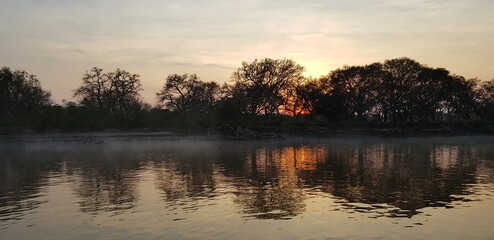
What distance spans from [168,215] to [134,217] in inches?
50.5

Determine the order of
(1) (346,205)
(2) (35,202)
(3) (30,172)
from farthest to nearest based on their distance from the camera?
(3) (30,172) < (2) (35,202) < (1) (346,205)

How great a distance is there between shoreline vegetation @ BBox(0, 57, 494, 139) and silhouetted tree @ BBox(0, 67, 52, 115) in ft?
0.72

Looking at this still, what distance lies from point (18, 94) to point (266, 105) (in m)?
63.0

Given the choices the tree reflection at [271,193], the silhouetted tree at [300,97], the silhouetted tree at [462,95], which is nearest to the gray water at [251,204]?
the tree reflection at [271,193]

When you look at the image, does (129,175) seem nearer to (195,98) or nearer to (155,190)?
(155,190)

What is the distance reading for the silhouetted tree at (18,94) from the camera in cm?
9112

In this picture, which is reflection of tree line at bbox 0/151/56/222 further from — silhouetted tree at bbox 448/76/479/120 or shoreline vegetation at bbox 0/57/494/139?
silhouetted tree at bbox 448/76/479/120

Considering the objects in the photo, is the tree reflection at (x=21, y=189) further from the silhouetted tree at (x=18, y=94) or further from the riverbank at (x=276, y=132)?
the silhouetted tree at (x=18, y=94)

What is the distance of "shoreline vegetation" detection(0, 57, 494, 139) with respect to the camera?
8338cm

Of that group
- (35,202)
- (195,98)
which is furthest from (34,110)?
(35,202)

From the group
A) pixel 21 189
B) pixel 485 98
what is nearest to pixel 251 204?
pixel 21 189

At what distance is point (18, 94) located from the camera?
95.0 meters

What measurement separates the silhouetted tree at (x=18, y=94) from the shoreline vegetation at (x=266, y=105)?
0.72 feet

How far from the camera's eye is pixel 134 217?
1489cm
